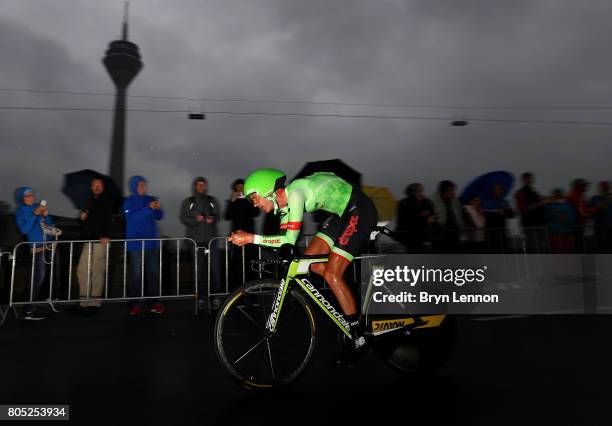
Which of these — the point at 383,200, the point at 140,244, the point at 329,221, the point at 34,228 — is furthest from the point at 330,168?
the point at 329,221

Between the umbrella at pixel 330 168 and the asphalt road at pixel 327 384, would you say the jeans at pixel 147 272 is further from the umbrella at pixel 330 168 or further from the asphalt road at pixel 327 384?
the umbrella at pixel 330 168

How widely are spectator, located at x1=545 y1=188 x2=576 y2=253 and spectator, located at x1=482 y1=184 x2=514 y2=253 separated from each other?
2.04 feet

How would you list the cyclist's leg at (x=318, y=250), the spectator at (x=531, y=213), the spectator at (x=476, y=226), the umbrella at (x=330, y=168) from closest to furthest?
the cyclist's leg at (x=318, y=250) → the spectator at (x=476, y=226) → the spectator at (x=531, y=213) → the umbrella at (x=330, y=168)

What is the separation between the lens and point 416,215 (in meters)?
7.41

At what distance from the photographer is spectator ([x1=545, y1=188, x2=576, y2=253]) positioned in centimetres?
747

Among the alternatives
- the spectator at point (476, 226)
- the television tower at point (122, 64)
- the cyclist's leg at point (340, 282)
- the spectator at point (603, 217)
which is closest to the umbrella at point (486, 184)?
the spectator at point (476, 226)

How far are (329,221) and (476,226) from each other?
4894 mm

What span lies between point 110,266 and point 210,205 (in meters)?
1.83

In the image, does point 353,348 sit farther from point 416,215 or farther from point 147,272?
point 147,272

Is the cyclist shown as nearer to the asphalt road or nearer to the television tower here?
the asphalt road

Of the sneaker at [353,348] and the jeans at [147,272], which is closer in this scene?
the sneaker at [353,348]

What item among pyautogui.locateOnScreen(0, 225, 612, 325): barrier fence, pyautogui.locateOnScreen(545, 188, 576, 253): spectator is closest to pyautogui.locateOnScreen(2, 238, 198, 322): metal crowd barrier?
pyautogui.locateOnScreen(0, 225, 612, 325): barrier fence

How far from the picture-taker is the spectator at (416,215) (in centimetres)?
722

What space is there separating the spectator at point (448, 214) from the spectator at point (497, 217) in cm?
54
